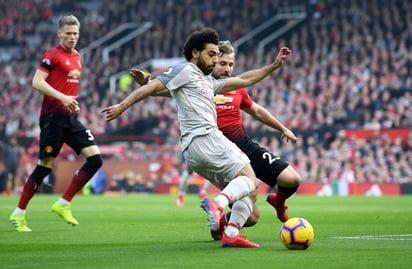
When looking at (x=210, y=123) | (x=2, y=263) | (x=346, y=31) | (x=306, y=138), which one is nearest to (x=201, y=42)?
(x=210, y=123)

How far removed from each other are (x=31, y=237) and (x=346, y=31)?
29.1m

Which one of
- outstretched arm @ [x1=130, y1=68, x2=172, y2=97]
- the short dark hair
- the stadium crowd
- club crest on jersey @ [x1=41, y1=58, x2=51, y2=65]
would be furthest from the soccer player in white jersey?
the stadium crowd

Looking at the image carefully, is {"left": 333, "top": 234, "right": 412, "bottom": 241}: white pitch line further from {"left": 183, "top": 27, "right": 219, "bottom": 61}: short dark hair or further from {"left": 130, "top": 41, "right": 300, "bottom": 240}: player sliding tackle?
{"left": 183, "top": 27, "right": 219, "bottom": 61}: short dark hair

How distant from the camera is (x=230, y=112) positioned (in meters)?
12.3

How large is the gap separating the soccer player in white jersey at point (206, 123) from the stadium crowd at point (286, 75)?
2169 cm

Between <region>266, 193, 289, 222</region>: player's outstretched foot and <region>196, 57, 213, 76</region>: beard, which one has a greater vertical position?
<region>196, 57, 213, 76</region>: beard

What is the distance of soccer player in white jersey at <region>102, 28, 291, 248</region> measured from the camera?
978 centimetres

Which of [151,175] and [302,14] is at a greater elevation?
[302,14]

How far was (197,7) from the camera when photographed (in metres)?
46.9

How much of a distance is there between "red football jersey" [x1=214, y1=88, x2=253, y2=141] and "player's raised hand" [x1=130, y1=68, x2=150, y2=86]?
225 centimetres

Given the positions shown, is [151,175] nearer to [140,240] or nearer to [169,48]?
[169,48]

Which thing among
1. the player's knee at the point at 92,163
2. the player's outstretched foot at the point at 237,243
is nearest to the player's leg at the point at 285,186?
the player's outstretched foot at the point at 237,243

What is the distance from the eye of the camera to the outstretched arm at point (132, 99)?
9086 millimetres

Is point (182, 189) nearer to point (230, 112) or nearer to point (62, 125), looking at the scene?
point (62, 125)
